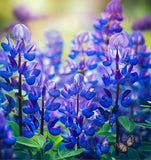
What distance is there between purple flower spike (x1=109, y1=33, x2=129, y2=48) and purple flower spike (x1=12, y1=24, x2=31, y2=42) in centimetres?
17

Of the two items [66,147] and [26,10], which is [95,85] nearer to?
[66,147]

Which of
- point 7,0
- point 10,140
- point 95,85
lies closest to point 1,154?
point 10,140

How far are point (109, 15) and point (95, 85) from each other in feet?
0.64

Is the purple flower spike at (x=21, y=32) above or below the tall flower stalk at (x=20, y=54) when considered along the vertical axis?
above

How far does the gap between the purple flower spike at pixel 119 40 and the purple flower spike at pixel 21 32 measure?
0.17 meters

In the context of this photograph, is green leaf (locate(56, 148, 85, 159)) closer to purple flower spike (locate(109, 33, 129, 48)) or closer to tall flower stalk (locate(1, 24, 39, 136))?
tall flower stalk (locate(1, 24, 39, 136))

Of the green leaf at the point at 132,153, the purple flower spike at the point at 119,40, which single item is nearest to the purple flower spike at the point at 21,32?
→ the purple flower spike at the point at 119,40

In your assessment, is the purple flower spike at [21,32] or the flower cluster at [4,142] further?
the purple flower spike at [21,32]

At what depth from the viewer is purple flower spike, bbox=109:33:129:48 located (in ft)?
1.96

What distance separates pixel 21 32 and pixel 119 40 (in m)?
0.20

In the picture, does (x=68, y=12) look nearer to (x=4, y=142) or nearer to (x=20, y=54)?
(x=20, y=54)

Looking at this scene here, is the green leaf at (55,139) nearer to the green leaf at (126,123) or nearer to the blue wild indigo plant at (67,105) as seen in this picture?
the blue wild indigo plant at (67,105)

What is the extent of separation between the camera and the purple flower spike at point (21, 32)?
0.58 m

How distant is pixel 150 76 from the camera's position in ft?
2.57
